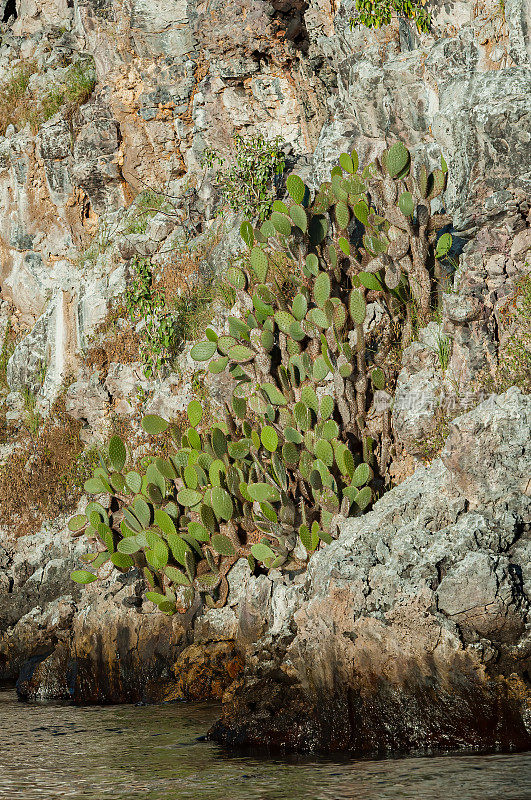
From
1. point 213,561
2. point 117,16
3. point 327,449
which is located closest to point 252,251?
point 327,449

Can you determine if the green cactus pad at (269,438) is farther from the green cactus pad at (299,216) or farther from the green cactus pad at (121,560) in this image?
the green cactus pad at (121,560)

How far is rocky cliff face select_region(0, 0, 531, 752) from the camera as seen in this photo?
6262 millimetres

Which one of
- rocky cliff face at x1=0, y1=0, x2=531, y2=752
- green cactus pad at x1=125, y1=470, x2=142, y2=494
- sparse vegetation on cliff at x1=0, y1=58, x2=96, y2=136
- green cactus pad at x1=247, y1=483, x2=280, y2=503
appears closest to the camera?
rocky cliff face at x1=0, y1=0, x2=531, y2=752

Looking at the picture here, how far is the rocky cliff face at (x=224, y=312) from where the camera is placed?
20.5 ft

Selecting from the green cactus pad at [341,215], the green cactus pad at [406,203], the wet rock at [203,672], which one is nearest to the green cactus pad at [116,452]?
the wet rock at [203,672]

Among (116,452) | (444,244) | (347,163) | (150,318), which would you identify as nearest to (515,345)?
(444,244)

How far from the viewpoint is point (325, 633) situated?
21.9 feet

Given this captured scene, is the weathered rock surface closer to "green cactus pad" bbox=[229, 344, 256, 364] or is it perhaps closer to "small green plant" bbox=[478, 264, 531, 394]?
"small green plant" bbox=[478, 264, 531, 394]

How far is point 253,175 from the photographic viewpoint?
540 inches

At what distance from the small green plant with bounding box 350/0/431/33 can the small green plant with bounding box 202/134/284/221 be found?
2.74 metres

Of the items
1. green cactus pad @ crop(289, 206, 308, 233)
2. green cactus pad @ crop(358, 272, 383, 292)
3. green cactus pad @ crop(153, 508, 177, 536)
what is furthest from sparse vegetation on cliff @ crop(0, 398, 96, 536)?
green cactus pad @ crop(358, 272, 383, 292)

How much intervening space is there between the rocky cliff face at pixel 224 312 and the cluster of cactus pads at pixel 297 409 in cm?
41

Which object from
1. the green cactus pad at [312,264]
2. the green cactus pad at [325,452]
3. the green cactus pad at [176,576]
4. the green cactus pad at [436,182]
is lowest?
the green cactus pad at [176,576]

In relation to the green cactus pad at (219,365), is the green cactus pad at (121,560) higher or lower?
lower
